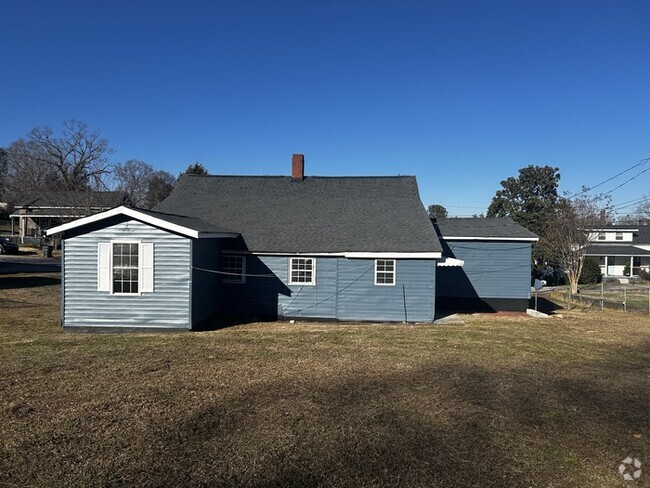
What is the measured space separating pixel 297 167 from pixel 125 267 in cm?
986

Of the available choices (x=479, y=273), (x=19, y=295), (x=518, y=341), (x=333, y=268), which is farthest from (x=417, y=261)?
(x=19, y=295)

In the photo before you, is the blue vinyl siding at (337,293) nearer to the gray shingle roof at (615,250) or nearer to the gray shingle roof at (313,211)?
the gray shingle roof at (313,211)

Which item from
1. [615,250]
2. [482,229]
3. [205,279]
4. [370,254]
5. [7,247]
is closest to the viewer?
[205,279]

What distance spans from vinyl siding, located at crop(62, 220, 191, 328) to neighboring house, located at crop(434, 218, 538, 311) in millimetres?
11304

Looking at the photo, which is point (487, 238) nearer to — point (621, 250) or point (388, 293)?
point (388, 293)

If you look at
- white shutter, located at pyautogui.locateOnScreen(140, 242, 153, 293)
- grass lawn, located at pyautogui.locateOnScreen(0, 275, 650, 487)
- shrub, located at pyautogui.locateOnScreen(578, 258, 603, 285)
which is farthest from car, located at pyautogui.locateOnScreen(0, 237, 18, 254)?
shrub, located at pyautogui.locateOnScreen(578, 258, 603, 285)

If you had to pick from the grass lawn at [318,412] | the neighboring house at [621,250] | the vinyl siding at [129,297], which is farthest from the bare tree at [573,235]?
the vinyl siding at [129,297]

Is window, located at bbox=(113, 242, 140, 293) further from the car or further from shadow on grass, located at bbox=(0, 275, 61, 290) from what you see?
the car

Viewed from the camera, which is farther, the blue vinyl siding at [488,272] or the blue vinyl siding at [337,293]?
the blue vinyl siding at [488,272]

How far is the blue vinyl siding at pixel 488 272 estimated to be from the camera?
20.0 metres

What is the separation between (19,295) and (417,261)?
17.4 metres

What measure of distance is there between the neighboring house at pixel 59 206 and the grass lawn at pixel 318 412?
3749cm

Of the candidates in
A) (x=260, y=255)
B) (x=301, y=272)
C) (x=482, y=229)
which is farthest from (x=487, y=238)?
(x=260, y=255)

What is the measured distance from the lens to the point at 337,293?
16.3m
